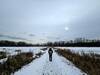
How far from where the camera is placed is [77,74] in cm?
1047

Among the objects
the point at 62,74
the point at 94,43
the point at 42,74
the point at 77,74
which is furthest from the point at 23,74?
the point at 94,43

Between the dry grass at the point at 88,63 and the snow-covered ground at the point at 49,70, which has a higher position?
the dry grass at the point at 88,63

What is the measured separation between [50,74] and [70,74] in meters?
1.39

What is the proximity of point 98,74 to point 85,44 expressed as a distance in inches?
5759

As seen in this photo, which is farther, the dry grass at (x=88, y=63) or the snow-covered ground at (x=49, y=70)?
the snow-covered ground at (x=49, y=70)

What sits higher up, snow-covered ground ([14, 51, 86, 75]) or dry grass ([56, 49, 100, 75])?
dry grass ([56, 49, 100, 75])

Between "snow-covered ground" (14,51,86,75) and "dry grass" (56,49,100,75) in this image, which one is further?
"snow-covered ground" (14,51,86,75)

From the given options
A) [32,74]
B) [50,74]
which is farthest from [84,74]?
[32,74]

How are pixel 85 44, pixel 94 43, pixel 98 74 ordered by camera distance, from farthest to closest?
1. pixel 85 44
2. pixel 94 43
3. pixel 98 74

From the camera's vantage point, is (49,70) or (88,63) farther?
(88,63)

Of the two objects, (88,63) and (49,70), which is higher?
(88,63)

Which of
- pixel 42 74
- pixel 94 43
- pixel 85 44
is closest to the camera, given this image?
pixel 42 74

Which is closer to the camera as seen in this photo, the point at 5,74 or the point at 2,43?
the point at 5,74

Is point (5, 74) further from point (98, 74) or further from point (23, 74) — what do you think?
point (98, 74)
